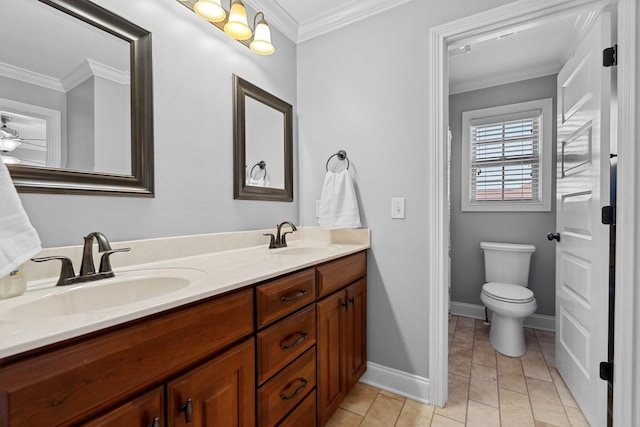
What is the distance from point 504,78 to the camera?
2684mm

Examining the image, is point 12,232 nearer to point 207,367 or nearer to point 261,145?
point 207,367

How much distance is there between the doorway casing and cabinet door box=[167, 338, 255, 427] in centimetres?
110

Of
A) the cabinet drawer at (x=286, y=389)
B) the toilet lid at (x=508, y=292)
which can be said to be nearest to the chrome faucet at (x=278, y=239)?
the cabinet drawer at (x=286, y=389)

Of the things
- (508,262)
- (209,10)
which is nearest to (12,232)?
(209,10)

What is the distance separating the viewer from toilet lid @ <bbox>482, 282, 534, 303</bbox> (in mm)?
2094

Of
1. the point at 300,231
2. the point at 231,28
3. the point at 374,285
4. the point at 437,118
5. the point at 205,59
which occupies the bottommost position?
the point at 374,285

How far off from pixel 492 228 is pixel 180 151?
274 cm

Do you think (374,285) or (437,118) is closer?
(437,118)

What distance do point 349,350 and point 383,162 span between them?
1108mm

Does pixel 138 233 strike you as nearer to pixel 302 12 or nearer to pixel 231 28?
pixel 231 28

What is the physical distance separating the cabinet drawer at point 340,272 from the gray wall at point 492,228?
161 centimetres

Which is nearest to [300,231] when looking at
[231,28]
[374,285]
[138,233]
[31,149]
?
[374,285]

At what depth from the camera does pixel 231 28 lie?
1390mm

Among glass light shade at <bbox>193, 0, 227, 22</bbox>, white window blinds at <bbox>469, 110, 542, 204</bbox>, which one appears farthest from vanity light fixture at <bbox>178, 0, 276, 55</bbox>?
white window blinds at <bbox>469, 110, 542, 204</bbox>
